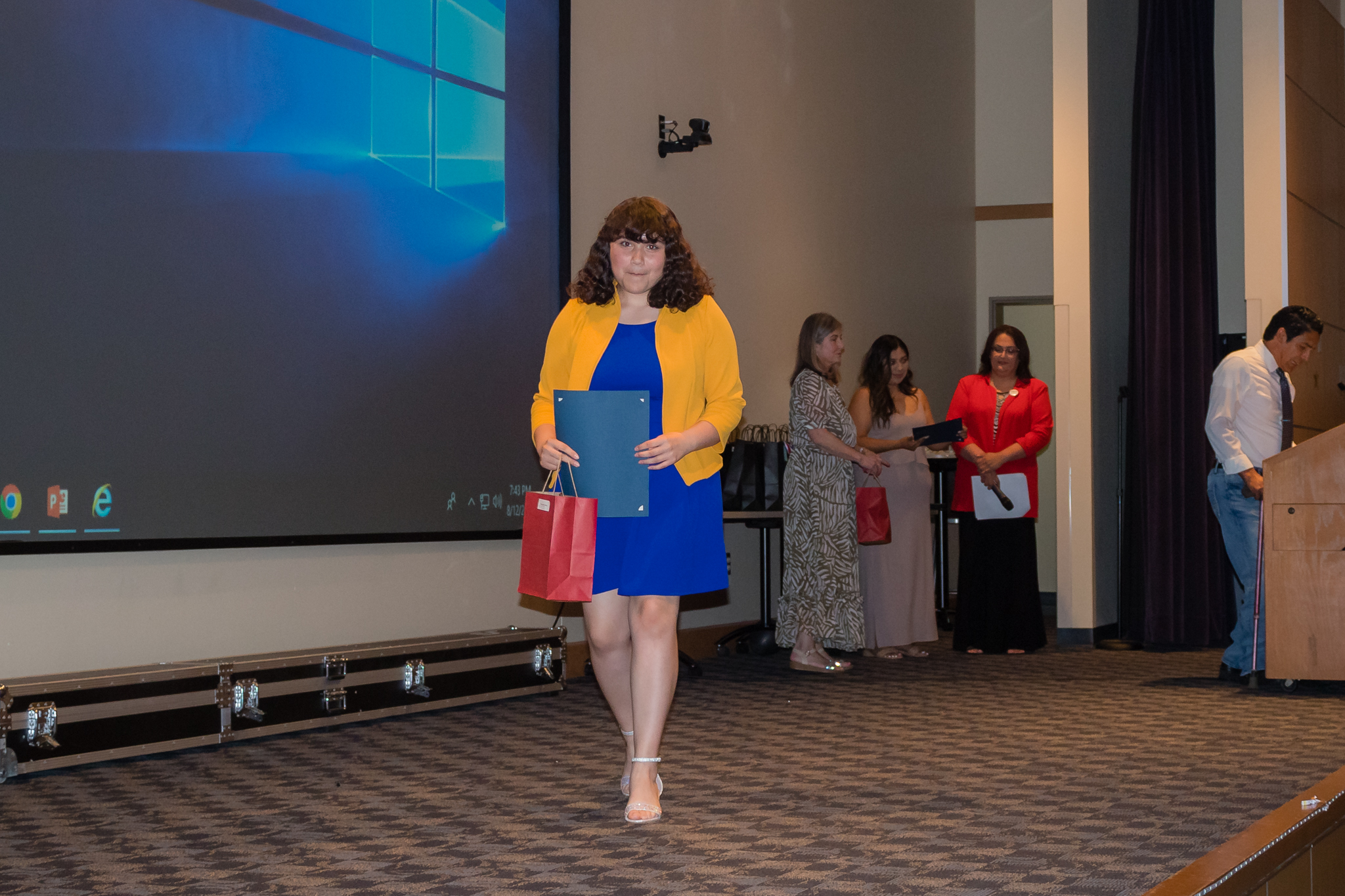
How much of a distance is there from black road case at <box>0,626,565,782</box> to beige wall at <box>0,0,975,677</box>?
0.54 ft

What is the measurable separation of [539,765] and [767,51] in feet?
14.9

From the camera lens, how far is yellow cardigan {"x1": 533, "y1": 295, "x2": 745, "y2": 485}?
2883 mm

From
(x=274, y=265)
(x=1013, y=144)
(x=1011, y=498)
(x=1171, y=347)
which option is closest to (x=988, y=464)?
(x=1011, y=498)

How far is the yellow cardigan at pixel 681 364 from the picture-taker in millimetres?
2883

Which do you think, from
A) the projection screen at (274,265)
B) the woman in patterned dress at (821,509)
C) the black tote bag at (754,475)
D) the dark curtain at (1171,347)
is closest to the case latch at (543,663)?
the projection screen at (274,265)

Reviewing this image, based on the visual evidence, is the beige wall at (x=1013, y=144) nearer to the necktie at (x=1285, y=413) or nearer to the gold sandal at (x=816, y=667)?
the necktie at (x=1285, y=413)

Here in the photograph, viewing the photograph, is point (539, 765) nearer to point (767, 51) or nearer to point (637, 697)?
point (637, 697)

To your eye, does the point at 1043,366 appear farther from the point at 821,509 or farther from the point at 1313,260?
the point at 821,509

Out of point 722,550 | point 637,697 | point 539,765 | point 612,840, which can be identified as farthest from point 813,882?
point 539,765

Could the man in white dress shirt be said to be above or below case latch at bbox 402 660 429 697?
above

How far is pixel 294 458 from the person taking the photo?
4152 millimetres

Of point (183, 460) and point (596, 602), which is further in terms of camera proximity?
point (183, 460)

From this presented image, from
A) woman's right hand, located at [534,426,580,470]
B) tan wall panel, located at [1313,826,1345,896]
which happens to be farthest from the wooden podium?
woman's right hand, located at [534,426,580,470]

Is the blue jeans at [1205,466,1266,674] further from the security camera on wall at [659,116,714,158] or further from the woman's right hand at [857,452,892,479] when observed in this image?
the security camera on wall at [659,116,714,158]
